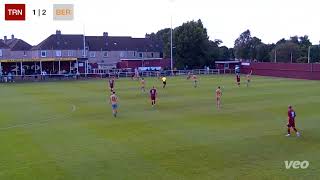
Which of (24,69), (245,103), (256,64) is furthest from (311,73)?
(24,69)

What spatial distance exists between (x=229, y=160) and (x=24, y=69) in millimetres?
73982

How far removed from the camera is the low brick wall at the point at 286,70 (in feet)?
225

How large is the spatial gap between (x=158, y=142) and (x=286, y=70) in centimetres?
5974

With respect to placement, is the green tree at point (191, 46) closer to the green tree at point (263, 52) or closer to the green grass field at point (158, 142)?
the green tree at point (263, 52)

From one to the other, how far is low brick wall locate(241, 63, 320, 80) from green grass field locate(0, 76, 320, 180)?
120ft

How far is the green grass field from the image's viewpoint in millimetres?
14891

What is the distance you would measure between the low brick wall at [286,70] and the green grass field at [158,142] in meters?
36.5

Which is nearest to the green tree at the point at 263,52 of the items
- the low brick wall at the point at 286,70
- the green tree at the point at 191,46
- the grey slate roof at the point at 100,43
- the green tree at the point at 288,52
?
the green tree at the point at 288,52

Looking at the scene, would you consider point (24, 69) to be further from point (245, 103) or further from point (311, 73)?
point (245, 103)

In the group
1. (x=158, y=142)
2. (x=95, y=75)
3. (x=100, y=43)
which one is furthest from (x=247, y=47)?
(x=158, y=142)

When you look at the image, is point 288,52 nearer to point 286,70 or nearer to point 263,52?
point 263,52

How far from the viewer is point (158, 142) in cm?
1969

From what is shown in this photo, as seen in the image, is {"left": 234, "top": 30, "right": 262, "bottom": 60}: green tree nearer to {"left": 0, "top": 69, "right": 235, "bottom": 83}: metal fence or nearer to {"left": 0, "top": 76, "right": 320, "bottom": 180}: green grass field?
{"left": 0, "top": 69, "right": 235, "bottom": 83}: metal fence

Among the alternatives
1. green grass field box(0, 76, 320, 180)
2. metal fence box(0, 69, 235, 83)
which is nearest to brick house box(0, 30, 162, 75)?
metal fence box(0, 69, 235, 83)
